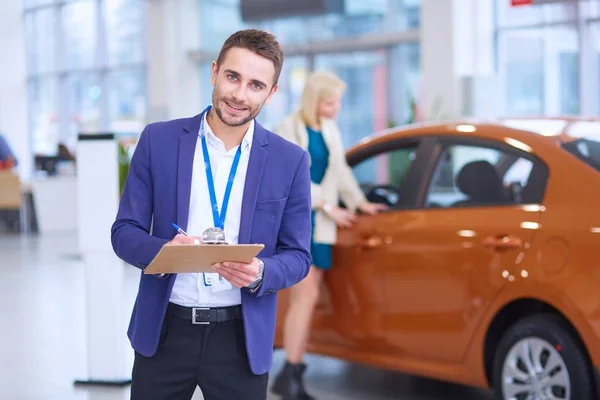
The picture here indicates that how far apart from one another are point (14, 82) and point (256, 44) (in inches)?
945

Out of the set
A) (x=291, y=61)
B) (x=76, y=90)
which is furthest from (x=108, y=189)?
(x=76, y=90)

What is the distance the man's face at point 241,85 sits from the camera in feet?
8.40

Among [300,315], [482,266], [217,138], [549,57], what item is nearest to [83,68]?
[549,57]

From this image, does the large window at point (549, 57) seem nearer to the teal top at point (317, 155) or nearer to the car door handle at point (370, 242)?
the teal top at point (317, 155)

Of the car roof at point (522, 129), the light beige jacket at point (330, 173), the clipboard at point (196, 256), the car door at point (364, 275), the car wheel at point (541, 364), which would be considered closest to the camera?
the clipboard at point (196, 256)

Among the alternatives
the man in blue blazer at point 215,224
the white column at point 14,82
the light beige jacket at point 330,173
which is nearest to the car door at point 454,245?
the light beige jacket at point 330,173

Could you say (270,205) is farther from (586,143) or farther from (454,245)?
(586,143)

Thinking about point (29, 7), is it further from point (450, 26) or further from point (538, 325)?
point (538, 325)

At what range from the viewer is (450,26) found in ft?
48.5

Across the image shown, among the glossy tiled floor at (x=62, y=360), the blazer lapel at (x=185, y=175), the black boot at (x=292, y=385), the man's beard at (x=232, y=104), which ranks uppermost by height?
the man's beard at (x=232, y=104)

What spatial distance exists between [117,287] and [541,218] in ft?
8.35

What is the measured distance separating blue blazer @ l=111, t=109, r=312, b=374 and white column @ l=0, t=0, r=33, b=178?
77.2 ft

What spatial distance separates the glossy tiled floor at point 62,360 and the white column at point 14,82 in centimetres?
1450

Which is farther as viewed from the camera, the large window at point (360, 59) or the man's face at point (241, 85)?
the large window at point (360, 59)
